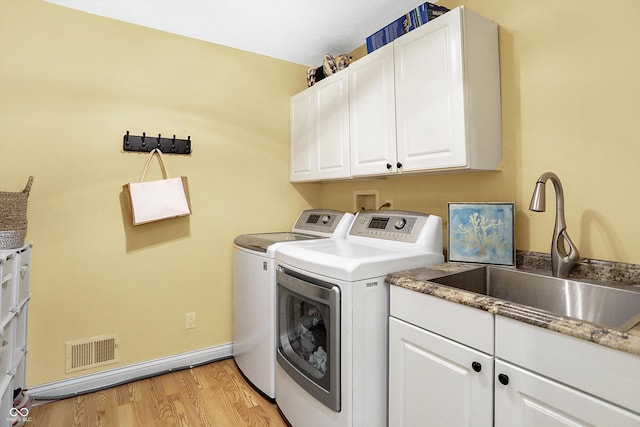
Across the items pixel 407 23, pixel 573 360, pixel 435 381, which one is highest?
pixel 407 23

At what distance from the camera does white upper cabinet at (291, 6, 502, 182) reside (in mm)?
1479

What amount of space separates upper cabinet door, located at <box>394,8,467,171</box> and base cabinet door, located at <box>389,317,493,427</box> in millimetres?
791

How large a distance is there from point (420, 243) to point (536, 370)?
82 cm

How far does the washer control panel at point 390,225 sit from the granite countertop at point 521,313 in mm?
329

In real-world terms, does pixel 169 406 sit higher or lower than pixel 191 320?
lower

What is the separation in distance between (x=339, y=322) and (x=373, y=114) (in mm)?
1183

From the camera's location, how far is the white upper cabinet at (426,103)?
148cm

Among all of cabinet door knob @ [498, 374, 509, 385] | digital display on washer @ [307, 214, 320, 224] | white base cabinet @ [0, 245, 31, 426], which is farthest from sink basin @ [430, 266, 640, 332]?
white base cabinet @ [0, 245, 31, 426]

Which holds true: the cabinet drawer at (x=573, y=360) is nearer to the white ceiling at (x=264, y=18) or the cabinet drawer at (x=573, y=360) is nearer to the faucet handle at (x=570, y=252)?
the faucet handle at (x=570, y=252)

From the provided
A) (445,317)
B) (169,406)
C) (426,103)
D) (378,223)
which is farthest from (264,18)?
(169,406)

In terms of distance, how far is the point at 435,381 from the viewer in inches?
45.7

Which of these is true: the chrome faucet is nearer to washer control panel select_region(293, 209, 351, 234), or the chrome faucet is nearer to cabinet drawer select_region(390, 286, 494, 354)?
cabinet drawer select_region(390, 286, 494, 354)

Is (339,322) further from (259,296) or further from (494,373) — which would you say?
(259,296)

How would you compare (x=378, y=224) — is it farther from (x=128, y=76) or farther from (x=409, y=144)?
(x=128, y=76)
